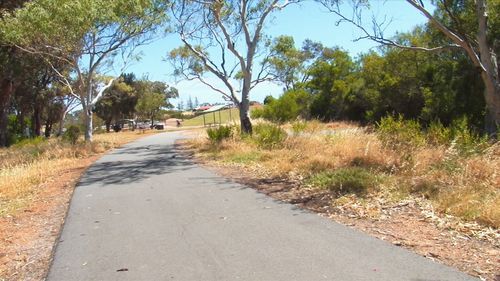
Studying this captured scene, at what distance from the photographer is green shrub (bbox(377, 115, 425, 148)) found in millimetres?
11469

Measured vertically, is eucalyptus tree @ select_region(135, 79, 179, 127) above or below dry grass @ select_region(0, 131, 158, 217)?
above

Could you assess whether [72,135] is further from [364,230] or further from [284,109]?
[364,230]

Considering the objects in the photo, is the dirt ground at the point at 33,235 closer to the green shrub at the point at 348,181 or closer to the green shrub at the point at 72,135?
the green shrub at the point at 348,181

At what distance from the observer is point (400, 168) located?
9.79 m

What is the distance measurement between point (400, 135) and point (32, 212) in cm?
863

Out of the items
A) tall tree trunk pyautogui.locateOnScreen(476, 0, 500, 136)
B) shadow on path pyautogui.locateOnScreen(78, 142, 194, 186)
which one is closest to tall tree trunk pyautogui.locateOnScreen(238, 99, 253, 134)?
shadow on path pyautogui.locateOnScreen(78, 142, 194, 186)

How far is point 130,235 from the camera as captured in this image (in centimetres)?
682

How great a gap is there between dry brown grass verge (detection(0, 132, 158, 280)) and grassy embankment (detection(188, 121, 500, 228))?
15.2 ft

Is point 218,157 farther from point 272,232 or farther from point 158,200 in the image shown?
point 272,232

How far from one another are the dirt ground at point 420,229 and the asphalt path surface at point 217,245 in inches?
9.9

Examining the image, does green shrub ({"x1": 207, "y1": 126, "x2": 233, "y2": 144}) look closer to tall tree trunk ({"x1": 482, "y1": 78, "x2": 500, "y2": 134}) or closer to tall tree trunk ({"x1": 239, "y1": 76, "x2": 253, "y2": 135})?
tall tree trunk ({"x1": 239, "y1": 76, "x2": 253, "y2": 135})

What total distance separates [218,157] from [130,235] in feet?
33.0

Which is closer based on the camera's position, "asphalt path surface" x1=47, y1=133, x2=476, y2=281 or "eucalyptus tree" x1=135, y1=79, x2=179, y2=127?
"asphalt path surface" x1=47, y1=133, x2=476, y2=281

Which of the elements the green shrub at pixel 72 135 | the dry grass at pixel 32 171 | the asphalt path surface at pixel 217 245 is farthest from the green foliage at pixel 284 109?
the asphalt path surface at pixel 217 245
